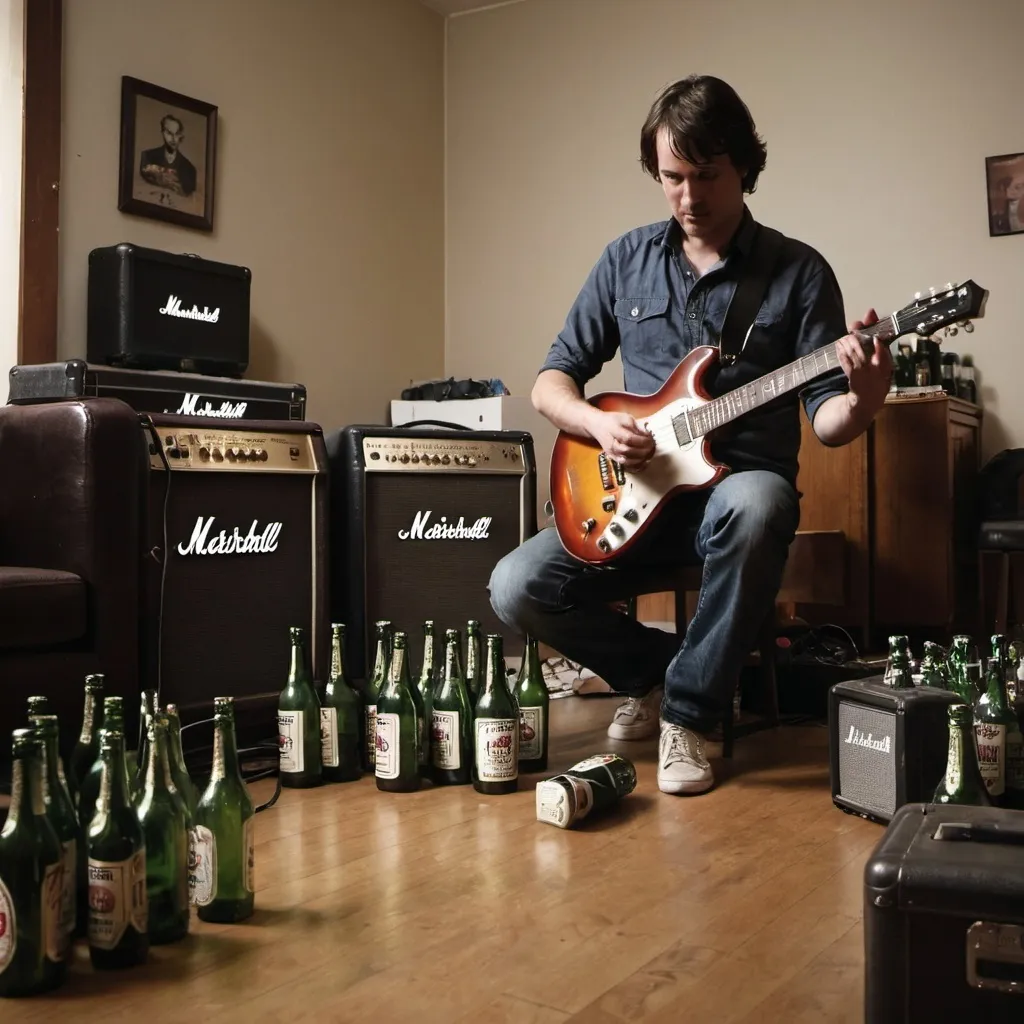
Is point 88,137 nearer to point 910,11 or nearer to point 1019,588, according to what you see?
point 910,11

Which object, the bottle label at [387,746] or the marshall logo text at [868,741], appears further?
the bottle label at [387,746]

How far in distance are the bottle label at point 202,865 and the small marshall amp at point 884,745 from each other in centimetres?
99

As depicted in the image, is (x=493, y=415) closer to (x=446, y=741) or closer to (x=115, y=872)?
(x=446, y=741)

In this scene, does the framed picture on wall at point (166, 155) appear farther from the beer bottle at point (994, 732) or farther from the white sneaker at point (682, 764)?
the beer bottle at point (994, 732)

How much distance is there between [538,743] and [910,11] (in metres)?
3.18

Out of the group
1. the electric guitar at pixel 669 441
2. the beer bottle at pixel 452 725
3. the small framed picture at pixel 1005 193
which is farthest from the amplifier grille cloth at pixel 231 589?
the small framed picture at pixel 1005 193

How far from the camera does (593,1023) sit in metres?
1.05

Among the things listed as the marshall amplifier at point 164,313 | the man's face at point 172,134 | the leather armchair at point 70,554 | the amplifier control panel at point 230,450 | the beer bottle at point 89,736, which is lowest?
the beer bottle at point 89,736

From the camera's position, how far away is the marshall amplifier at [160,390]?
254cm

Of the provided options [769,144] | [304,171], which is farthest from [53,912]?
[769,144]

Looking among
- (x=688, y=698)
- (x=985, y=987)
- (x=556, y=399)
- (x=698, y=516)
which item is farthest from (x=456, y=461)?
(x=985, y=987)

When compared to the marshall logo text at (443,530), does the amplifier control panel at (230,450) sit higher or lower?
higher

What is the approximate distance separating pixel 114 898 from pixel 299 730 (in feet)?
2.62

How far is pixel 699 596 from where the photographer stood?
216 centimetres
